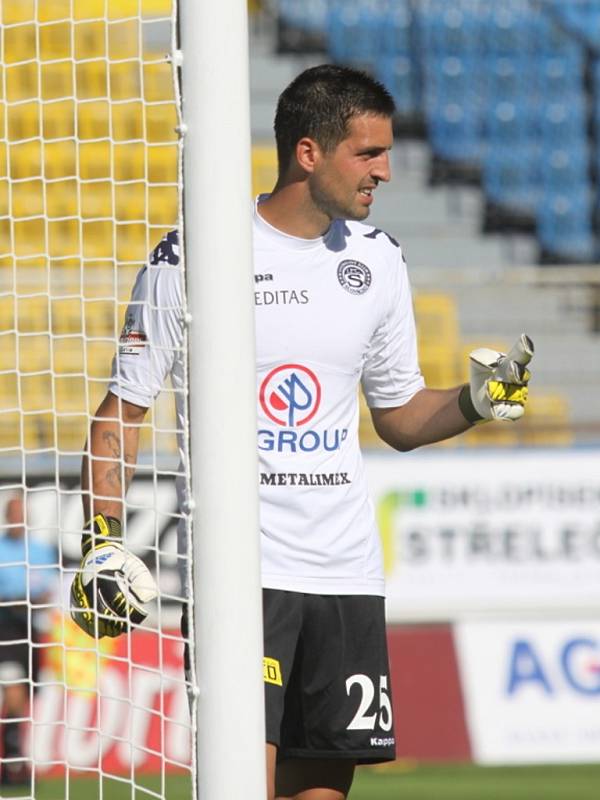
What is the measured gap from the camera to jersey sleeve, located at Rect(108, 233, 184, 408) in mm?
3383

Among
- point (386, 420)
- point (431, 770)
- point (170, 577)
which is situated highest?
point (386, 420)

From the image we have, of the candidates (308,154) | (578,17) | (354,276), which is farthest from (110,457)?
(578,17)

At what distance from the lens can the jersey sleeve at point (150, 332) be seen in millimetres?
3383

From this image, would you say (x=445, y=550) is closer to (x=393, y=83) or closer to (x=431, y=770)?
(x=431, y=770)

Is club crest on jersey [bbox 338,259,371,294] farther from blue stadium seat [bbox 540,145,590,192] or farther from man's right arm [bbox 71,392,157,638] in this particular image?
blue stadium seat [bbox 540,145,590,192]

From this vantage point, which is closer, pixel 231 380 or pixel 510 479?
pixel 231 380

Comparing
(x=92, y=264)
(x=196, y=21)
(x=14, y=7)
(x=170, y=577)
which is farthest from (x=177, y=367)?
(x=14, y=7)

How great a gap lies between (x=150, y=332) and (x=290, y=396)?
37cm

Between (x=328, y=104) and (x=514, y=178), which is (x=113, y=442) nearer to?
(x=328, y=104)

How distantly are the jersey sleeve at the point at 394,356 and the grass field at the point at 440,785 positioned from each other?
3736mm

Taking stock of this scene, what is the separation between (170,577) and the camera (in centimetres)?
857

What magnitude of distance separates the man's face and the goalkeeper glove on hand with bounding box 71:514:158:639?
2.90ft

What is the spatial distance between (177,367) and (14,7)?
27.1 feet

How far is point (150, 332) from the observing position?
3436mm
